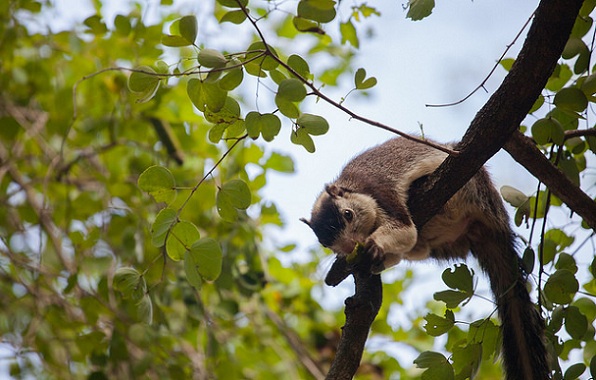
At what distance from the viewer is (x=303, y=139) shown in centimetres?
178

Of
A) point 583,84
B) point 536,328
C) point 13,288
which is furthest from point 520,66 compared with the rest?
point 13,288

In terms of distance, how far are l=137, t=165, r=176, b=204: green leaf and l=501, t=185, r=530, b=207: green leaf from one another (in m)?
1.05

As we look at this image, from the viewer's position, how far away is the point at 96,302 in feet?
9.60

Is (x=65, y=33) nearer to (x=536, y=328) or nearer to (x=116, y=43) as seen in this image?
(x=116, y=43)

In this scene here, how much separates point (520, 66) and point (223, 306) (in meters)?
1.91

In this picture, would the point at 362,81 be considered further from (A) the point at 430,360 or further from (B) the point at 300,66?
(A) the point at 430,360

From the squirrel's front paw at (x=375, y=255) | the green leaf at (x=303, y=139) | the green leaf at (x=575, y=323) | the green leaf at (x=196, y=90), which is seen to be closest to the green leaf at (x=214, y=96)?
the green leaf at (x=196, y=90)

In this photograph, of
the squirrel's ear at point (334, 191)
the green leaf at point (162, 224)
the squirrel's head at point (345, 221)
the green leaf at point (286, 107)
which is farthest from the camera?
the squirrel's ear at point (334, 191)

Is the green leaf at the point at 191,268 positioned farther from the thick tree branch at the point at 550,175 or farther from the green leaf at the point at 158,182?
the thick tree branch at the point at 550,175

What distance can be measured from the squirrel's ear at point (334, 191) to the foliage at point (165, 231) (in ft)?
0.93

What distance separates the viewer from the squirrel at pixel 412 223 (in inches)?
105

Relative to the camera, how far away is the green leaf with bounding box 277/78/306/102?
1.62 meters

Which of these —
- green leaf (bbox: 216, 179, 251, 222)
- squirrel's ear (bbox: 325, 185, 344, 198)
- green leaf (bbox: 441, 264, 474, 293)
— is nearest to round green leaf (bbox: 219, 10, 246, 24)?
green leaf (bbox: 216, 179, 251, 222)

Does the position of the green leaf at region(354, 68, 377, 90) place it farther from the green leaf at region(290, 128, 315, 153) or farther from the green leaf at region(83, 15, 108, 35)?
the green leaf at region(83, 15, 108, 35)
